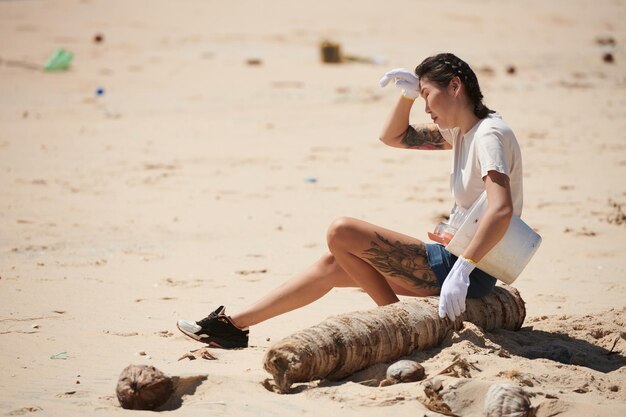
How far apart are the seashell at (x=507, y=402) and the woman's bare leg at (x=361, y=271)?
3.03ft

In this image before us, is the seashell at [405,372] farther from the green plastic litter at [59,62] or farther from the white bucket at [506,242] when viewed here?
the green plastic litter at [59,62]

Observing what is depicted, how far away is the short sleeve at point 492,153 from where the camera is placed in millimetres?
3852

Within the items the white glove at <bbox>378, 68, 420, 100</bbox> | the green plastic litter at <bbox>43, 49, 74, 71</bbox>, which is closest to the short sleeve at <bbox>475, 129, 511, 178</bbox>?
the white glove at <bbox>378, 68, 420, 100</bbox>

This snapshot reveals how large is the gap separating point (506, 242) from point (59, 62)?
1108cm

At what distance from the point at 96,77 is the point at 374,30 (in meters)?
8.26

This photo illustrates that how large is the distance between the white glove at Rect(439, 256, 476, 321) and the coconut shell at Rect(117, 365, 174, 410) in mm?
1223

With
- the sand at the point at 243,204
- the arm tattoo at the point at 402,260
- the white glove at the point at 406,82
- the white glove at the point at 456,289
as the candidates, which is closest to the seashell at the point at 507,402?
the sand at the point at 243,204

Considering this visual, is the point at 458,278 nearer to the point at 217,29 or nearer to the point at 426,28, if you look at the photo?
the point at 217,29

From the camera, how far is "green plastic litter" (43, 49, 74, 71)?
44.7 ft

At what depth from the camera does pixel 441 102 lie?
4.13 meters

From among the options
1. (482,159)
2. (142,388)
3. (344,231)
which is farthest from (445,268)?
(142,388)

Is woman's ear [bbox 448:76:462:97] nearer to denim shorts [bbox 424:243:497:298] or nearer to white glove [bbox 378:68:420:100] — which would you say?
white glove [bbox 378:68:420:100]

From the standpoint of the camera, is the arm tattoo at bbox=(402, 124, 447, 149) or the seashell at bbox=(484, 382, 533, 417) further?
the arm tattoo at bbox=(402, 124, 447, 149)

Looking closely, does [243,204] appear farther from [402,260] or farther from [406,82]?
[402,260]
